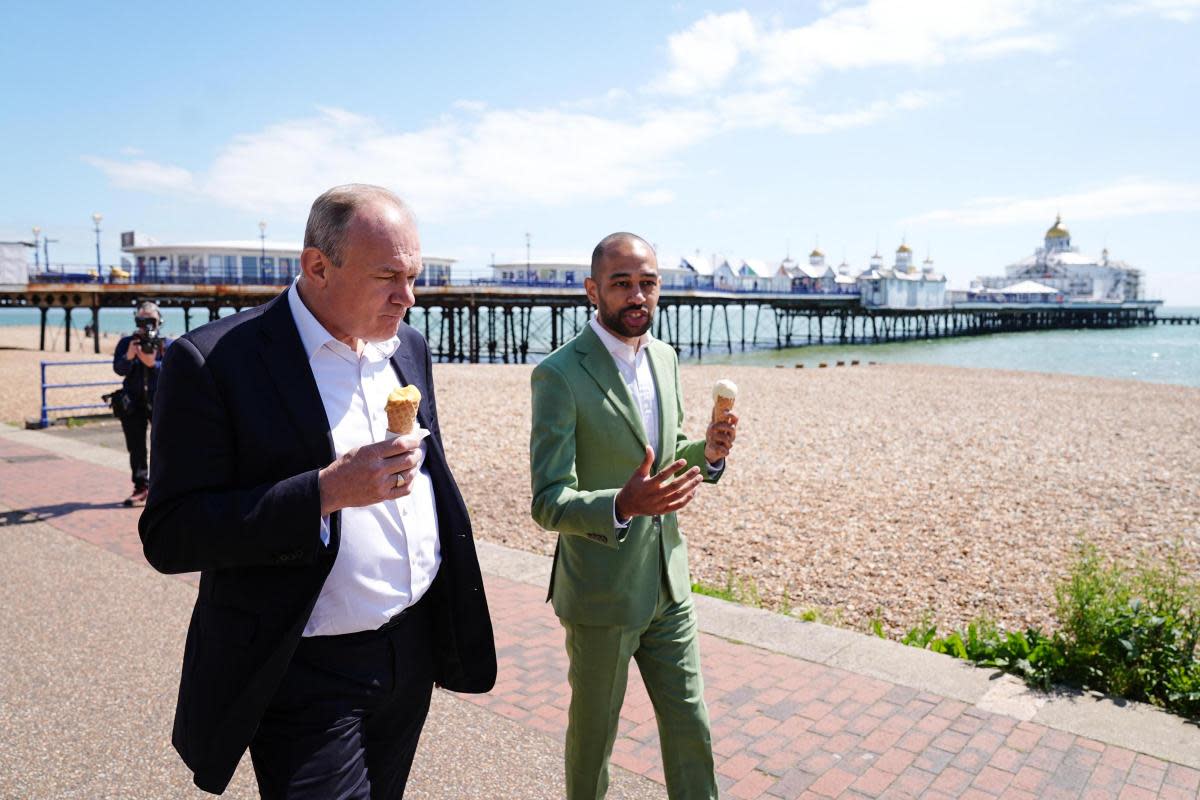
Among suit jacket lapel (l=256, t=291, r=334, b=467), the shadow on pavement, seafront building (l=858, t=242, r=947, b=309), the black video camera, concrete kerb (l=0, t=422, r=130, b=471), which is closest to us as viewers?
suit jacket lapel (l=256, t=291, r=334, b=467)

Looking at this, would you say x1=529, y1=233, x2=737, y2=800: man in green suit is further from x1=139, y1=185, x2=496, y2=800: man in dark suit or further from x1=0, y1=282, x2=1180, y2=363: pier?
x1=0, y1=282, x2=1180, y2=363: pier

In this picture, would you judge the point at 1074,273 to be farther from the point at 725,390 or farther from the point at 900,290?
the point at 725,390

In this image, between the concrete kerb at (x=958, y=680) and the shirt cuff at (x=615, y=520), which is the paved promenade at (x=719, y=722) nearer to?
the concrete kerb at (x=958, y=680)

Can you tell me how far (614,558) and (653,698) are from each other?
528 mm

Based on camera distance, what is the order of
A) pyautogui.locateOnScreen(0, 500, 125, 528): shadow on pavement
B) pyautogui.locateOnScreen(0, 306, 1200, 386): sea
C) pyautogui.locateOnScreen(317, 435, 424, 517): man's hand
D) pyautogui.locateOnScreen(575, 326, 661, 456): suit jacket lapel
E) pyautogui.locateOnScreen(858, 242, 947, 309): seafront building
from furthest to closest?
pyautogui.locateOnScreen(858, 242, 947, 309): seafront building
pyautogui.locateOnScreen(0, 306, 1200, 386): sea
pyautogui.locateOnScreen(0, 500, 125, 528): shadow on pavement
pyautogui.locateOnScreen(575, 326, 661, 456): suit jacket lapel
pyautogui.locateOnScreen(317, 435, 424, 517): man's hand

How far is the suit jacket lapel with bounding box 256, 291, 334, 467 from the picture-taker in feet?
6.12

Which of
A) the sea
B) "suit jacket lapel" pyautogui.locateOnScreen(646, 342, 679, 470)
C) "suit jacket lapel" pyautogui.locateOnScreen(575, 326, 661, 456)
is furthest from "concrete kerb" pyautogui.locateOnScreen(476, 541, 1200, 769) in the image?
the sea

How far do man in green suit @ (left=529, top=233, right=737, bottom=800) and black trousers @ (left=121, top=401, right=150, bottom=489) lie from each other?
6933 mm

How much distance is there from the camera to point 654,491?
91.0 inches

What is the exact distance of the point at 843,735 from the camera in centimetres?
375

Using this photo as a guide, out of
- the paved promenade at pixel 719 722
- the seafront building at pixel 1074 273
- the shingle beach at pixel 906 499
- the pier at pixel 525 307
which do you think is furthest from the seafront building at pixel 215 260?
the seafront building at pixel 1074 273

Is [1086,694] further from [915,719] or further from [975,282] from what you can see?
[975,282]

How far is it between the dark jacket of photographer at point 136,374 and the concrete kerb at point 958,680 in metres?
5.95

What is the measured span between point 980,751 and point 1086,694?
98 cm
